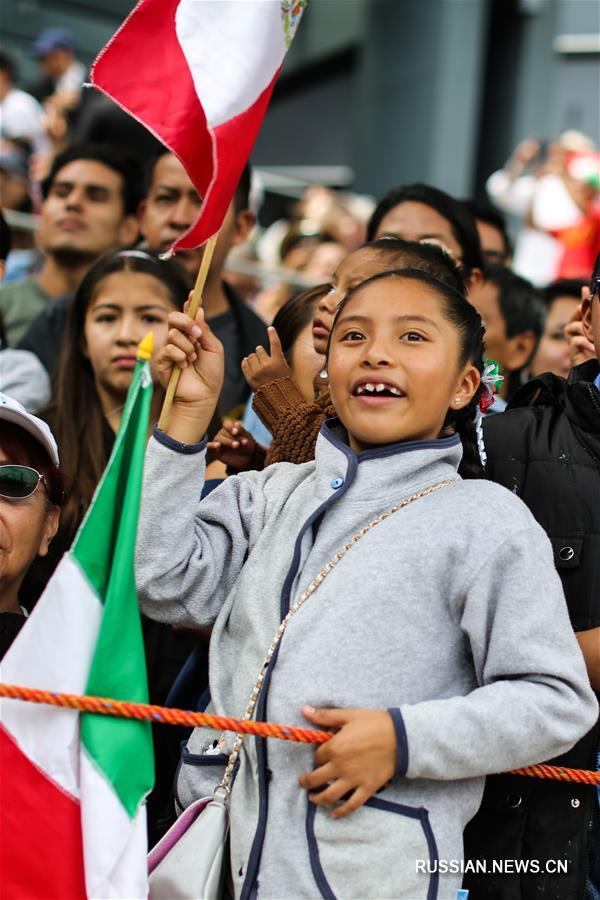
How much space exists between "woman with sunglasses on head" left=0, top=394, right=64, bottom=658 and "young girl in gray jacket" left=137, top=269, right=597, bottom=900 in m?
0.40

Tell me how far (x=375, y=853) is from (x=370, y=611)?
392 millimetres

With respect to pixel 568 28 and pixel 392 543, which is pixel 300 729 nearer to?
pixel 392 543

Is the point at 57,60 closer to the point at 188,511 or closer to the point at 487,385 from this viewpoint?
the point at 487,385

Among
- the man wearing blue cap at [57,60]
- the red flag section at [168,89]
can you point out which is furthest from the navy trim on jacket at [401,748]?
the man wearing blue cap at [57,60]

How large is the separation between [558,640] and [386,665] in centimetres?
29

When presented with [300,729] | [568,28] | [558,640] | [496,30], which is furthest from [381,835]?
[568,28]

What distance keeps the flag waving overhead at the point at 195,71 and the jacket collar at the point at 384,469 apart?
0.54 m

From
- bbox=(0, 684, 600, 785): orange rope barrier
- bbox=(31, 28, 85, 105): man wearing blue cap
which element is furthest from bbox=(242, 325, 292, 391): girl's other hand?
bbox=(31, 28, 85, 105): man wearing blue cap

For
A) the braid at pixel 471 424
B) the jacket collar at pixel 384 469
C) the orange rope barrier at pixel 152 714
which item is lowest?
the orange rope barrier at pixel 152 714

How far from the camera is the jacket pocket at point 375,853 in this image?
2189mm

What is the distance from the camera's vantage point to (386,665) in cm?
229

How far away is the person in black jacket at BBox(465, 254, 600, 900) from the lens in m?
2.56

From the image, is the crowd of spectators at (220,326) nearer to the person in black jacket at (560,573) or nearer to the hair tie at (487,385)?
the person in black jacket at (560,573)

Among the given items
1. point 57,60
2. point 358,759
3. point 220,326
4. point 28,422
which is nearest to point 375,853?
point 358,759
